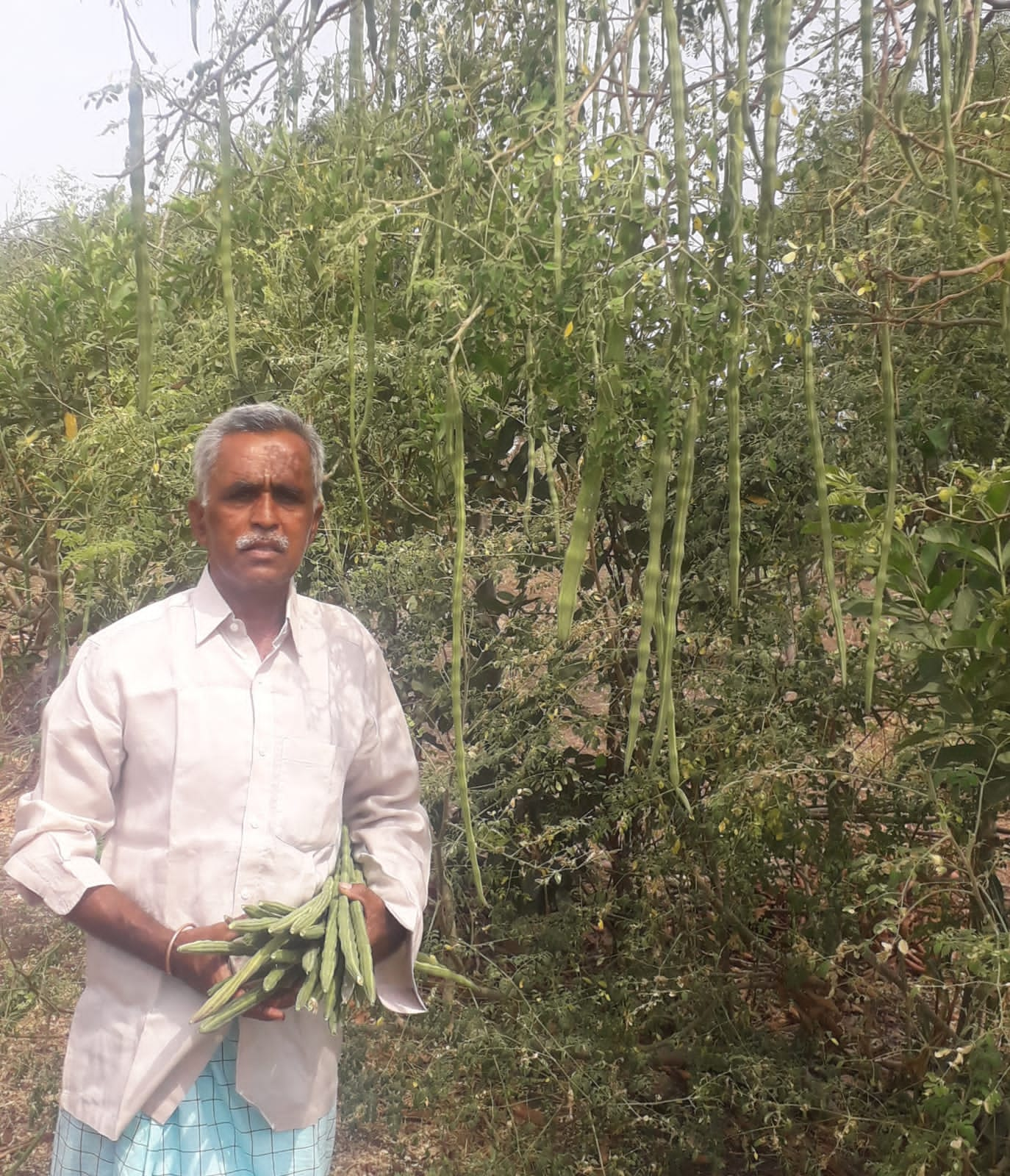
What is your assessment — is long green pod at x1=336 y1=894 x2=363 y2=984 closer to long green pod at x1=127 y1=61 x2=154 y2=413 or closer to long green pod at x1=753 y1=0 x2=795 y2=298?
long green pod at x1=127 y1=61 x2=154 y2=413

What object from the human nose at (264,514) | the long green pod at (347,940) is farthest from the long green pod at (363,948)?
the human nose at (264,514)

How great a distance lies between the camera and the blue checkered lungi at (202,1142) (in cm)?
119

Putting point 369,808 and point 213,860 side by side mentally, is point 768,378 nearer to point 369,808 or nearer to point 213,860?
point 369,808

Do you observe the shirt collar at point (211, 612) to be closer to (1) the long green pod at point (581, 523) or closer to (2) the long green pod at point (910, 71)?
(1) the long green pod at point (581, 523)

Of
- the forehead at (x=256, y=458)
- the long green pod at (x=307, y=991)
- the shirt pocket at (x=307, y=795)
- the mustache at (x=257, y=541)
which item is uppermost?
the forehead at (x=256, y=458)

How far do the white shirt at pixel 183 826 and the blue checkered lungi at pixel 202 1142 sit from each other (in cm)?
2

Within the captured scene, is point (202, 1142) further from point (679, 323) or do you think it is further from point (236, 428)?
point (679, 323)

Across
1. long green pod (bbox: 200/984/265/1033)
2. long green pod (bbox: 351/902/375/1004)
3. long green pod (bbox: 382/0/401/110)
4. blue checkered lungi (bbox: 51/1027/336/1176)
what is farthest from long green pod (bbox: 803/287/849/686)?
blue checkered lungi (bbox: 51/1027/336/1176)

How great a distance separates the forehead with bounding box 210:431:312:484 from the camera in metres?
1.26

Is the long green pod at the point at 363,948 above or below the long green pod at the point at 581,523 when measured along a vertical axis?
below

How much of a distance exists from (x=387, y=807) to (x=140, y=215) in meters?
0.72

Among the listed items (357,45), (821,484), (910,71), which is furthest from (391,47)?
(821,484)

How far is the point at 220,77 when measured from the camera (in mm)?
902

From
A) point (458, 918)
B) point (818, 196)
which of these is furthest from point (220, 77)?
point (458, 918)
